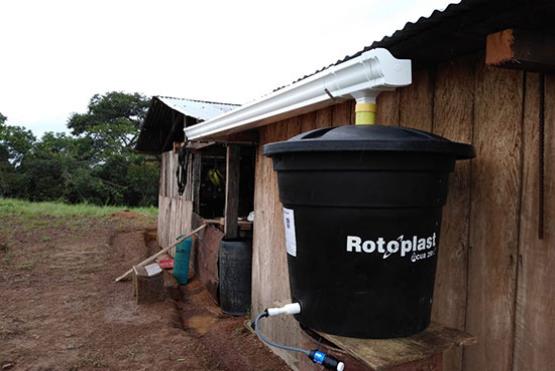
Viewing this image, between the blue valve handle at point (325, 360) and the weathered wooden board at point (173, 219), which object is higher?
the blue valve handle at point (325, 360)

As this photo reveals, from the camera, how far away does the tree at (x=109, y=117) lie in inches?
970

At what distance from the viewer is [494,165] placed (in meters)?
1.82

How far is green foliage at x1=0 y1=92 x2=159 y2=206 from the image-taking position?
22.2 metres

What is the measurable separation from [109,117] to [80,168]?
512 centimetres

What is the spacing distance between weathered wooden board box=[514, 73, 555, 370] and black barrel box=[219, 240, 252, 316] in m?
4.03

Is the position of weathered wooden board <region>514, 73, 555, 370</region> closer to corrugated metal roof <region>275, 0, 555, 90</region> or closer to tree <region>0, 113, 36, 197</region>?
corrugated metal roof <region>275, 0, 555, 90</region>

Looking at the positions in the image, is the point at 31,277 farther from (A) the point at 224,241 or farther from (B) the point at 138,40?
(B) the point at 138,40

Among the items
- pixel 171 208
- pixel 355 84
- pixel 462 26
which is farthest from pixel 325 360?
pixel 171 208

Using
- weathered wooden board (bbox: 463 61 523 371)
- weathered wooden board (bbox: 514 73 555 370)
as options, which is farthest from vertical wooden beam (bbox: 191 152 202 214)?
weathered wooden board (bbox: 514 73 555 370)

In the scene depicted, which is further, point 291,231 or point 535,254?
point 535,254

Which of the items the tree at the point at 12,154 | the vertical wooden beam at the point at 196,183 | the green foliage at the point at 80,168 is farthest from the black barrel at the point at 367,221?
the tree at the point at 12,154

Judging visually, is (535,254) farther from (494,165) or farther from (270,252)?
(270,252)

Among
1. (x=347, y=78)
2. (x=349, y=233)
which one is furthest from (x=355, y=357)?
(x=347, y=78)

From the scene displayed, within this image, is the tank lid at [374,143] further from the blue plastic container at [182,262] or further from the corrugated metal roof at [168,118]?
the blue plastic container at [182,262]
